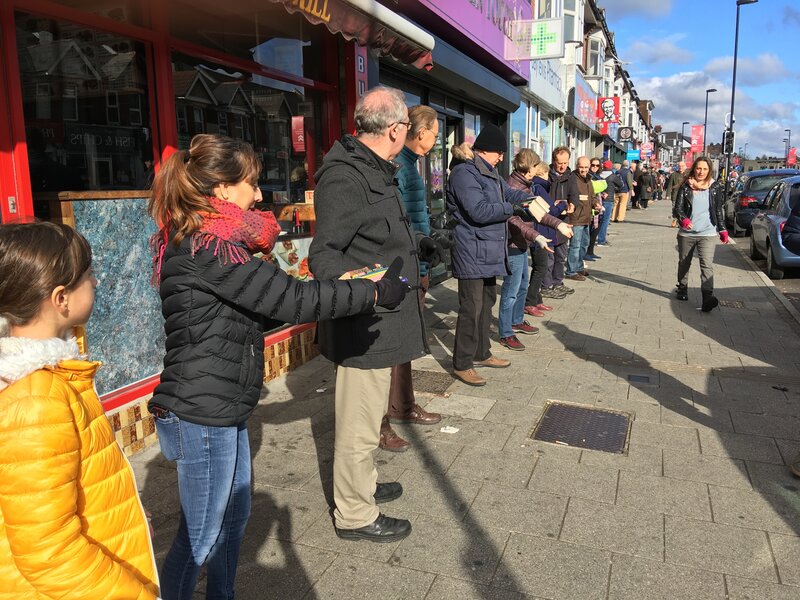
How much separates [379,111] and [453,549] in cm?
201

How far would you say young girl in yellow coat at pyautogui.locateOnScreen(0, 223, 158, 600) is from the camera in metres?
1.25

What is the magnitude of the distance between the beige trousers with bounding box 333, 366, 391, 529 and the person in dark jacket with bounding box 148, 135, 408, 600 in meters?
0.75

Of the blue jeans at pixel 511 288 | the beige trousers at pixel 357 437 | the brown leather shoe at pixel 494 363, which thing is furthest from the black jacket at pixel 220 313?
the blue jeans at pixel 511 288

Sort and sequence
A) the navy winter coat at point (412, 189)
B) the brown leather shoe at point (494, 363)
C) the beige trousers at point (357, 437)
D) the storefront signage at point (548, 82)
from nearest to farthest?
the beige trousers at point (357, 437) < the navy winter coat at point (412, 189) < the brown leather shoe at point (494, 363) < the storefront signage at point (548, 82)

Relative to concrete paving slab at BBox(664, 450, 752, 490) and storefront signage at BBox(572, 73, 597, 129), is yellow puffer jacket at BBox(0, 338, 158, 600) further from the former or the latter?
storefront signage at BBox(572, 73, 597, 129)

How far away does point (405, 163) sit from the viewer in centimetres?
387

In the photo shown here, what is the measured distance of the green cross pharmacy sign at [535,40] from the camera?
1107 cm

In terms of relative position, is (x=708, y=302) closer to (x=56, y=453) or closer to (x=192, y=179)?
(x=192, y=179)

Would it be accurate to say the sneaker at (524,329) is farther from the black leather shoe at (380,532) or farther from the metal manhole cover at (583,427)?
the black leather shoe at (380,532)

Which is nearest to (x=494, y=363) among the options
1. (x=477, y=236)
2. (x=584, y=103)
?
(x=477, y=236)

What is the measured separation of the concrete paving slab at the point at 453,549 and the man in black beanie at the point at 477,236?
6.93 ft

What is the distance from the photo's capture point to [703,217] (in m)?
7.73

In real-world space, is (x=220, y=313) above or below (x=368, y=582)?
above

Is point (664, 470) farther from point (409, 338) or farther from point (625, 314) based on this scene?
point (625, 314)
